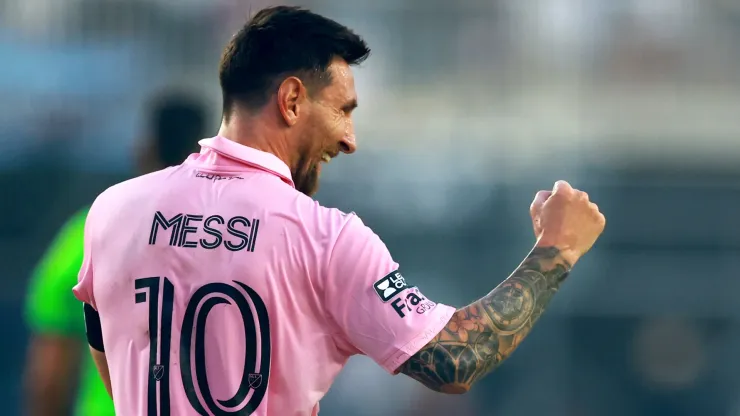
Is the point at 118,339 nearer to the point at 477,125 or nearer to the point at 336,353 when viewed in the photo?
the point at 336,353

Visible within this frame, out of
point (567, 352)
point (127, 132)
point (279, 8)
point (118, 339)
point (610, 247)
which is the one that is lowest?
→ point (567, 352)

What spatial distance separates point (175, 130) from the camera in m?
3.14

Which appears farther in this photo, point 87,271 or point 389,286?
point 87,271

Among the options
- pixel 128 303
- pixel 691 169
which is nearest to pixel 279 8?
pixel 128 303

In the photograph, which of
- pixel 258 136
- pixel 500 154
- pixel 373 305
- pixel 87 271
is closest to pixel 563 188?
pixel 373 305

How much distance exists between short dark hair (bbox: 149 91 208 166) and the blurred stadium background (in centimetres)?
351

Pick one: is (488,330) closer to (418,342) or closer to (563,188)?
(418,342)

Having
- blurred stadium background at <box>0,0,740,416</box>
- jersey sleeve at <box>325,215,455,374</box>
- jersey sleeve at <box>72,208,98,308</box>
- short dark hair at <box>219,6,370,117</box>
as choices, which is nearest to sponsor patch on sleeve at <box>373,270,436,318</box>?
jersey sleeve at <box>325,215,455,374</box>

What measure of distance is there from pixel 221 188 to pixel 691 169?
22.1ft

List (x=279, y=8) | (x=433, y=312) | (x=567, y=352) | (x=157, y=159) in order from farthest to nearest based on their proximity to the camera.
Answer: (x=567, y=352), (x=157, y=159), (x=279, y=8), (x=433, y=312)

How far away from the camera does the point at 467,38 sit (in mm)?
8086

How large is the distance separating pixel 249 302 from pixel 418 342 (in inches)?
11.1

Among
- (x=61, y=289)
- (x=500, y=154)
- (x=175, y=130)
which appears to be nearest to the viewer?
(x=61, y=289)

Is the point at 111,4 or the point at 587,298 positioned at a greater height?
the point at 111,4
